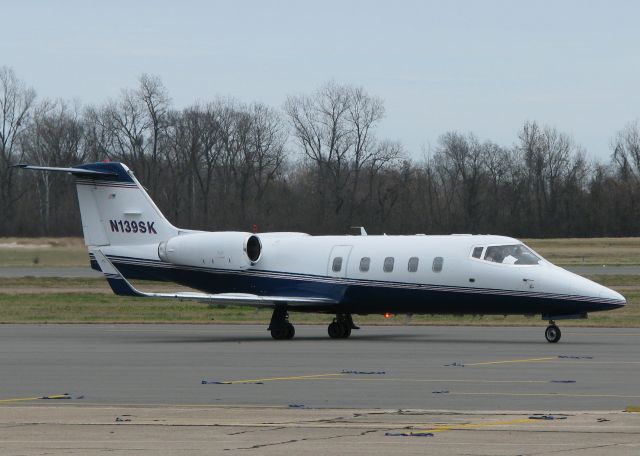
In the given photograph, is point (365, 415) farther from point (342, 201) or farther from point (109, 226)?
point (342, 201)

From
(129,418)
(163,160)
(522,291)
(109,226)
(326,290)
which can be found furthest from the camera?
(163,160)

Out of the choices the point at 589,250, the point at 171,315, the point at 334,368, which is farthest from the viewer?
the point at 589,250

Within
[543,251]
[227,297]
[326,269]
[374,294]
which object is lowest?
[227,297]

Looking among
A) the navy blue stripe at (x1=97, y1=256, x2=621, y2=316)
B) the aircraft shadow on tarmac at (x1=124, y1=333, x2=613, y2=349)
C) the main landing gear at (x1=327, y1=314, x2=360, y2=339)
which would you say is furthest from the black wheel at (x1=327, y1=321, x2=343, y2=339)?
the navy blue stripe at (x1=97, y1=256, x2=621, y2=316)

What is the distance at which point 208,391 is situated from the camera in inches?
737

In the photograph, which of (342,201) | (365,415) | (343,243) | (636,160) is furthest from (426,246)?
(636,160)

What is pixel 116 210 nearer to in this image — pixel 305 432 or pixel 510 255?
pixel 510 255

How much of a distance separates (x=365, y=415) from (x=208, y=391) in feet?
12.6

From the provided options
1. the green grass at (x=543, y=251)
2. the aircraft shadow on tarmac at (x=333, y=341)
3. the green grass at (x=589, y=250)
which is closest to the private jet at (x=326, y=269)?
the aircraft shadow on tarmac at (x=333, y=341)

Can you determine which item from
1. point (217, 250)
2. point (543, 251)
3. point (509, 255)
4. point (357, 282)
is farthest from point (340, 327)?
point (543, 251)

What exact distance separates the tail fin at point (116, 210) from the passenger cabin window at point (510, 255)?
29.5ft

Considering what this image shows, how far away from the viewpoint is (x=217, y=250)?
32.9m

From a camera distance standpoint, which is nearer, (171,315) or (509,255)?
(509,255)

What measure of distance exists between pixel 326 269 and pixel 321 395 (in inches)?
554
